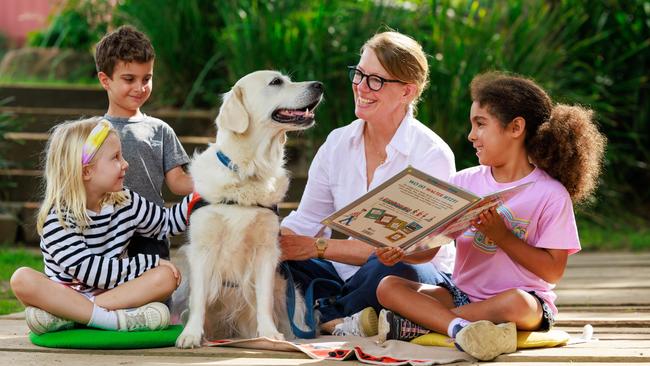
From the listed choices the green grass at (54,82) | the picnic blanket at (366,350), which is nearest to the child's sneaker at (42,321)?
the picnic blanket at (366,350)

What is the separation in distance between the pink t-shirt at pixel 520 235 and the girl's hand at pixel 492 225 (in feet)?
0.49

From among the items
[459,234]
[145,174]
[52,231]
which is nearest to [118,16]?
[145,174]

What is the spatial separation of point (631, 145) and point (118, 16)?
4025 mm

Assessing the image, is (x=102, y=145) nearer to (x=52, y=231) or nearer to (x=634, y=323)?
(x=52, y=231)

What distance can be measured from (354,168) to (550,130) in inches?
32.5

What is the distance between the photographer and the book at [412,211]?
9.49 ft

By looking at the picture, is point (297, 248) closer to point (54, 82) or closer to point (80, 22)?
point (80, 22)

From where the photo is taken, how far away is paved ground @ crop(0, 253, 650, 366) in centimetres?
305

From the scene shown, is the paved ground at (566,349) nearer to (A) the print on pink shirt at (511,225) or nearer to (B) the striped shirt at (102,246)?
(B) the striped shirt at (102,246)

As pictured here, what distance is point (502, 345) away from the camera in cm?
309

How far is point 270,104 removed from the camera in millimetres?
3494

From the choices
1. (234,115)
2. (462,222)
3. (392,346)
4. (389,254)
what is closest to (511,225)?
(462,222)

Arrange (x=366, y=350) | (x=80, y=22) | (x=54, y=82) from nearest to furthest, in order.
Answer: (x=366, y=350)
(x=80, y=22)
(x=54, y=82)

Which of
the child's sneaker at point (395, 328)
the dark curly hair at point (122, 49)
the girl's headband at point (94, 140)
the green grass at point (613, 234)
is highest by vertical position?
the dark curly hair at point (122, 49)
